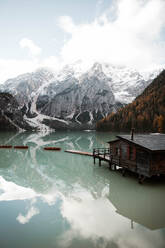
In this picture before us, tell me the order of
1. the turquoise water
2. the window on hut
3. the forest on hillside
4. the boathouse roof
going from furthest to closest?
the forest on hillside < the window on hut < the boathouse roof < the turquoise water

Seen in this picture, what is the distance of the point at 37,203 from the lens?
61.5ft

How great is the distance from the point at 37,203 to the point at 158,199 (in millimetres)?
11987

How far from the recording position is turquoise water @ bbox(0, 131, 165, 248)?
12.9m

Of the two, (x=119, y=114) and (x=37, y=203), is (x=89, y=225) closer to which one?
(x=37, y=203)

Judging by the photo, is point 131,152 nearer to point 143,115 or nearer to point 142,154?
point 142,154

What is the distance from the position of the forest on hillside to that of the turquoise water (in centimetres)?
9344

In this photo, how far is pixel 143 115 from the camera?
14200 centimetres

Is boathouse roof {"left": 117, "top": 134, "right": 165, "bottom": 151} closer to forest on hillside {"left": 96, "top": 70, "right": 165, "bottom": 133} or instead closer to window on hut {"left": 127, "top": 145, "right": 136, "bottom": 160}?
window on hut {"left": 127, "top": 145, "right": 136, "bottom": 160}

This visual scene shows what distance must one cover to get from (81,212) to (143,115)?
13362 centimetres

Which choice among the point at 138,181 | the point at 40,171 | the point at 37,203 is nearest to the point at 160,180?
the point at 138,181

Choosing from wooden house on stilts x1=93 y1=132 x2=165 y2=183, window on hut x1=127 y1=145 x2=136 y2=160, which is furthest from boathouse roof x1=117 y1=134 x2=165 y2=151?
window on hut x1=127 y1=145 x2=136 y2=160

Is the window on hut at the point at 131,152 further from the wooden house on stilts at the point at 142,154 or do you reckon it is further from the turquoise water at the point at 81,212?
the turquoise water at the point at 81,212

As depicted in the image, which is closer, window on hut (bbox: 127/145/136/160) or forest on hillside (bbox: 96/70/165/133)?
window on hut (bbox: 127/145/136/160)

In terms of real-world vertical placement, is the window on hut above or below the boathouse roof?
below
